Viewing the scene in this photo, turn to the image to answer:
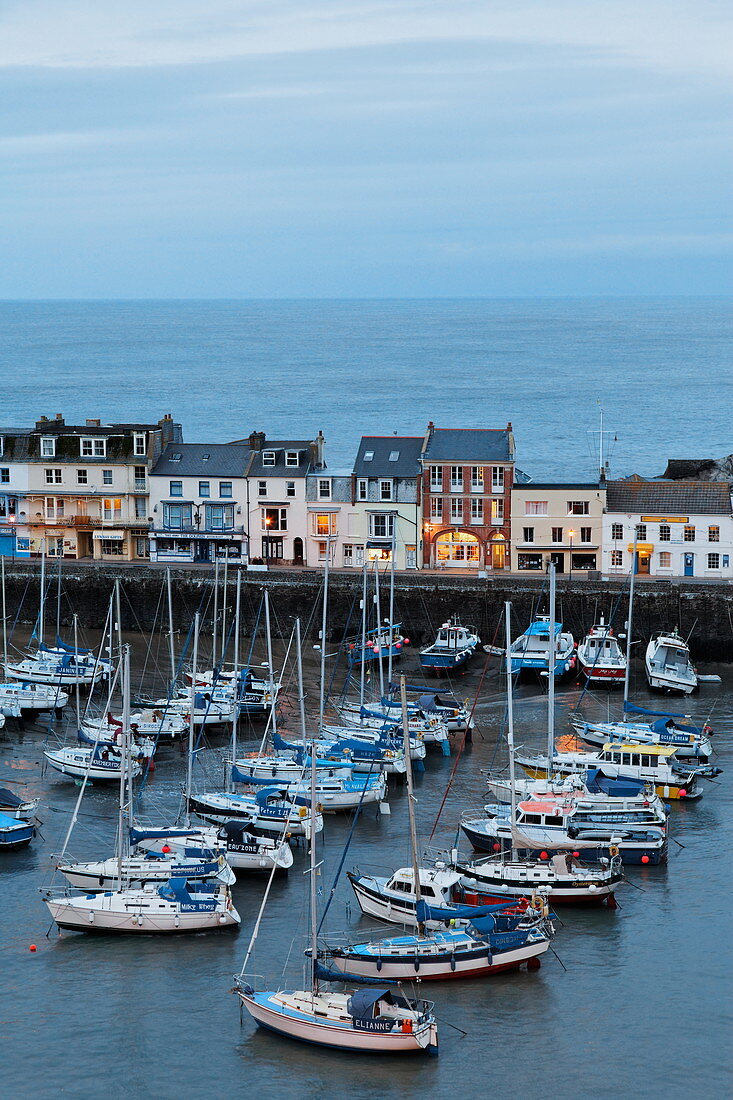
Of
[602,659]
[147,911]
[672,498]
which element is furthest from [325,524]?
[147,911]

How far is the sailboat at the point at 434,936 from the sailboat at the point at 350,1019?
4.74 ft

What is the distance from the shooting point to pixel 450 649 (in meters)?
70.1

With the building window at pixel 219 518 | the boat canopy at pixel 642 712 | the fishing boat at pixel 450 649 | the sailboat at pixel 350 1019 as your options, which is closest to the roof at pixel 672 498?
the fishing boat at pixel 450 649

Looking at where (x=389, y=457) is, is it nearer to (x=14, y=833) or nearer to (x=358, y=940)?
(x=14, y=833)

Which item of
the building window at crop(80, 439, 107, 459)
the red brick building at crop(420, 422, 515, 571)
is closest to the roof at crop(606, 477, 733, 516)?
the red brick building at crop(420, 422, 515, 571)

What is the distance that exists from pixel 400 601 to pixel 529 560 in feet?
26.0

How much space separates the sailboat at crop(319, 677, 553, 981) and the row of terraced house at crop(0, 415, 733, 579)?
37.6 meters

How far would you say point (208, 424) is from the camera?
586ft

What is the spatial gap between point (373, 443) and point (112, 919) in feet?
149

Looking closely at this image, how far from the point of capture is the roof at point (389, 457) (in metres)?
81.4

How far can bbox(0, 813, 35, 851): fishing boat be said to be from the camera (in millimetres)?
47312

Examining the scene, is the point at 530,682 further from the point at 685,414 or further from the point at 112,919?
the point at 685,414

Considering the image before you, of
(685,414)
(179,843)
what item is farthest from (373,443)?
(685,414)

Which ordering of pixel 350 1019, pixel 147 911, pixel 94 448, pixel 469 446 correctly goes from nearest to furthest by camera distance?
pixel 350 1019 → pixel 147 911 → pixel 469 446 → pixel 94 448
